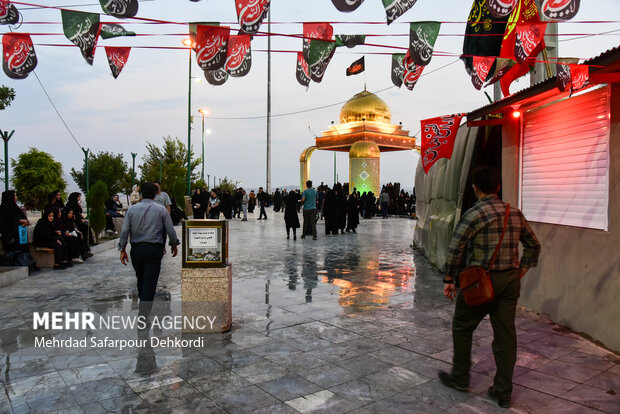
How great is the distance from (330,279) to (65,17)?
6043mm

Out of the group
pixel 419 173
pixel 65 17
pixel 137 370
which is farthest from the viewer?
pixel 419 173

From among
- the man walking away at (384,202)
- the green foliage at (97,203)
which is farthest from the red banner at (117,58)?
the man walking away at (384,202)

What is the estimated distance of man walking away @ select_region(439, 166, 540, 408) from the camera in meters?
3.70

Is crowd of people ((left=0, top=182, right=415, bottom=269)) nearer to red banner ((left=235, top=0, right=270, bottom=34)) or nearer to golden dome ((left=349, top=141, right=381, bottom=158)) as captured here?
red banner ((left=235, top=0, right=270, bottom=34))

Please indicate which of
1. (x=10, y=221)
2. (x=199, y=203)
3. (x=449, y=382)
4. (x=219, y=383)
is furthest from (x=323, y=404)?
(x=199, y=203)

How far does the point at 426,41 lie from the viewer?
7.29 meters

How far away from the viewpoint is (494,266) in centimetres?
371

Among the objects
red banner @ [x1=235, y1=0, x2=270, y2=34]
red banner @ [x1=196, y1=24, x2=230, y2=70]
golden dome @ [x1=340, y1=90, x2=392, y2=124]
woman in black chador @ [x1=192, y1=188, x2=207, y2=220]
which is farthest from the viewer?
golden dome @ [x1=340, y1=90, x2=392, y2=124]

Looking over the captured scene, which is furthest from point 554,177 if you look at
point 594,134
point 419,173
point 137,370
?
point 419,173

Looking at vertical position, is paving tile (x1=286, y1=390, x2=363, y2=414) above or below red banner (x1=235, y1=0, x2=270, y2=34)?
below

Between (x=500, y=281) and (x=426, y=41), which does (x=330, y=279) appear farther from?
(x=500, y=281)

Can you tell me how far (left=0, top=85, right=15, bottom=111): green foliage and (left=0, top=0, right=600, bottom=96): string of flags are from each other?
16132 mm

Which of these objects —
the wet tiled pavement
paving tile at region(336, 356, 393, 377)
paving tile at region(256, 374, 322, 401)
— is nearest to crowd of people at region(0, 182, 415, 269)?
the wet tiled pavement

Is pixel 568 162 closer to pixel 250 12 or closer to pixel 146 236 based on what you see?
pixel 250 12
